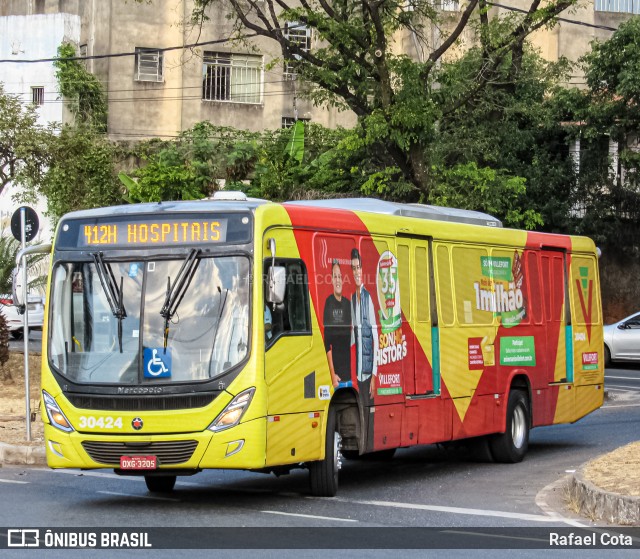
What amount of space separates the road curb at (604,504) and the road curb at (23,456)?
268 inches

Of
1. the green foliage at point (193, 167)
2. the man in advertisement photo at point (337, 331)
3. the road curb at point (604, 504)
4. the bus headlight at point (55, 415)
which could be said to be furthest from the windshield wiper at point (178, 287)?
the green foliage at point (193, 167)

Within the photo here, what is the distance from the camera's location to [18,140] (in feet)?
103

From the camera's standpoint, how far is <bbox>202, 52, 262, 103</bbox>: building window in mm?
49312

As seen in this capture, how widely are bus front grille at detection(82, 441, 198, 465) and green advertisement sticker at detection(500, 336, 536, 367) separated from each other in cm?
584

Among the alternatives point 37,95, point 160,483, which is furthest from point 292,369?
point 37,95

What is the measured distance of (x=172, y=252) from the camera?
12.5 m

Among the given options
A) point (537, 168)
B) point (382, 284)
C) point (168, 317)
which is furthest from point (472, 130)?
point (168, 317)

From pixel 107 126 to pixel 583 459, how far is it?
34530 mm

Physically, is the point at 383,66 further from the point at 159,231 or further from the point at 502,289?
the point at 159,231

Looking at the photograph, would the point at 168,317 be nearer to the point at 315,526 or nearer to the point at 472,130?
the point at 315,526

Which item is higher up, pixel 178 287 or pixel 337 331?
pixel 178 287

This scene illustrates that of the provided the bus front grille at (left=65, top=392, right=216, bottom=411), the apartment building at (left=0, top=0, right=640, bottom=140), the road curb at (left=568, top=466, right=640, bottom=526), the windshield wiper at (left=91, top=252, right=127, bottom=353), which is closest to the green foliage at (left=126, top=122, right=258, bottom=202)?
the apartment building at (left=0, top=0, right=640, bottom=140)

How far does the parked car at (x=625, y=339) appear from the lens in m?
33.5

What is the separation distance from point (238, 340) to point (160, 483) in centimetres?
241
